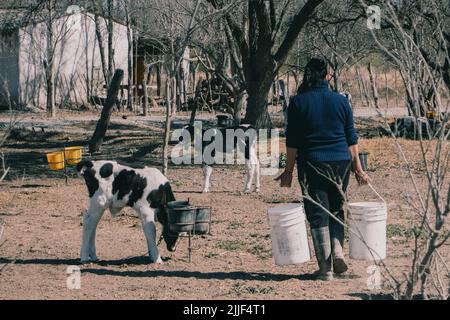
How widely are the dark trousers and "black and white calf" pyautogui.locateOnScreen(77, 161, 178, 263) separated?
6.07ft

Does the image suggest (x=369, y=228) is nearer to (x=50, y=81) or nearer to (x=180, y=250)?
(x=180, y=250)

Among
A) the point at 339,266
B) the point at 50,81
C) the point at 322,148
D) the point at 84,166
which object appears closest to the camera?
the point at 322,148

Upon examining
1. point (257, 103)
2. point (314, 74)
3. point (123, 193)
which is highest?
point (314, 74)

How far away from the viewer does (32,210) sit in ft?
41.9

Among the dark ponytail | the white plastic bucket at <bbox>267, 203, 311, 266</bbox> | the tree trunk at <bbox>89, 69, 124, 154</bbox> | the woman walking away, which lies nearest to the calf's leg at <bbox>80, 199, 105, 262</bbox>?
the white plastic bucket at <bbox>267, 203, 311, 266</bbox>

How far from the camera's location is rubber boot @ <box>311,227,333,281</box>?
308 inches

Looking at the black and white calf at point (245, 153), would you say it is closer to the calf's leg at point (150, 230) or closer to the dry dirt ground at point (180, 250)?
the dry dirt ground at point (180, 250)

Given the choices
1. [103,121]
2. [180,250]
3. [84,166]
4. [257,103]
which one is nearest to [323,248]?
[180,250]

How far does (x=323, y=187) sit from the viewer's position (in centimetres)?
782

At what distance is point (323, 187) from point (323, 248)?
0.54m

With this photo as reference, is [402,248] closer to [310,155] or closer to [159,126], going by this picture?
[310,155]

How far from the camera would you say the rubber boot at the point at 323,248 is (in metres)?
7.82

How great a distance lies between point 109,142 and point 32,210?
9037 mm

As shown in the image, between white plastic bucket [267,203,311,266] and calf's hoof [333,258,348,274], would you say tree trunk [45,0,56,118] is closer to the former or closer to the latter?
white plastic bucket [267,203,311,266]
